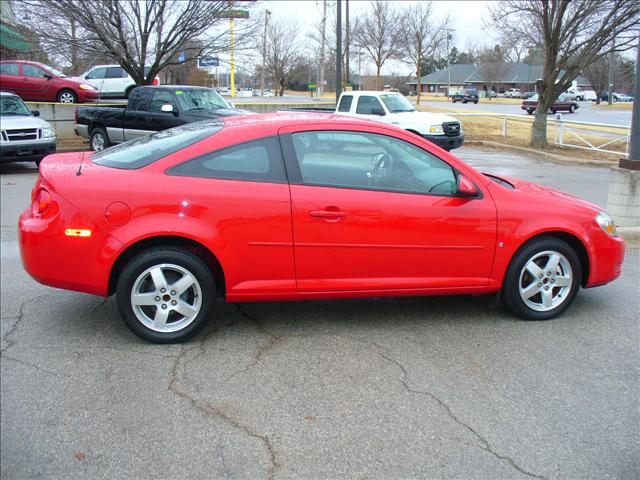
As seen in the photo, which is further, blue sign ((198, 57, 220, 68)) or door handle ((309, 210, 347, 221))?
blue sign ((198, 57, 220, 68))

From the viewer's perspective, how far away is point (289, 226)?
4.20 metres

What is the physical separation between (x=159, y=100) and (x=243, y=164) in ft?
38.2

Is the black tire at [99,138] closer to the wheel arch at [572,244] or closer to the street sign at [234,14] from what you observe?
the street sign at [234,14]

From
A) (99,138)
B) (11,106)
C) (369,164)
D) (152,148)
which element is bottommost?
(99,138)

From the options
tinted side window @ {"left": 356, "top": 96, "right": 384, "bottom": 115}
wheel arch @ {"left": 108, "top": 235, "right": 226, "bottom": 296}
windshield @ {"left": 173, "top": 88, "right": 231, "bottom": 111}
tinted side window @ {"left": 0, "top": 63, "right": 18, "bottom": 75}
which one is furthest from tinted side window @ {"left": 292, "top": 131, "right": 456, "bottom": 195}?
tinted side window @ {"left": 0, "top": 63, "right": 18, "bottom": 75}

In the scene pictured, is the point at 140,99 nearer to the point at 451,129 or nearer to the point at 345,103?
the point at 345,103

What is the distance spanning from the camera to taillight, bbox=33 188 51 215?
412cm

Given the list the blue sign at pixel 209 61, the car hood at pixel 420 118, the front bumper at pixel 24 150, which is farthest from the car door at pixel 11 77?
the car hood at pixel 420 118

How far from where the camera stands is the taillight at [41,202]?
162 inches

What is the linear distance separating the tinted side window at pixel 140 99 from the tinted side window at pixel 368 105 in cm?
580

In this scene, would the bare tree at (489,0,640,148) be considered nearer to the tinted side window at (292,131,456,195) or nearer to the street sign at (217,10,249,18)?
the street sign at (217,10,249,18)

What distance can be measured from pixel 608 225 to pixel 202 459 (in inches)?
145

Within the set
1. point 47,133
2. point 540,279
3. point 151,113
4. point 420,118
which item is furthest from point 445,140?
point 540,279

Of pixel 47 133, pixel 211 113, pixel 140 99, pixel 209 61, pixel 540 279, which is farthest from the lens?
pixel 209 61
